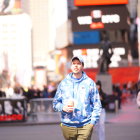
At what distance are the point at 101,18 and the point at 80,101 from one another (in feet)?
177

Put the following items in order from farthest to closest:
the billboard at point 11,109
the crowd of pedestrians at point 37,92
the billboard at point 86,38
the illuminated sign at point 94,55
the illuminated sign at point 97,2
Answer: the billboard at point 86,38
the illuminated sign at point 97,2
the illuminated sign at point 94,55
the crowd of pedestrians at point 37,92
the billboard at point 11,109

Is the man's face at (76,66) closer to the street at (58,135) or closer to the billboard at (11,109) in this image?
the street at (58,135)

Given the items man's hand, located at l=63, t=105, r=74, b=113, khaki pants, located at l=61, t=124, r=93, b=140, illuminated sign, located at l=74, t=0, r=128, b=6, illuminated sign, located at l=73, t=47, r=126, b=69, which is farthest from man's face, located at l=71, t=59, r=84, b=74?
illuminated sign, located at l=74, t=0, r=128, b=6

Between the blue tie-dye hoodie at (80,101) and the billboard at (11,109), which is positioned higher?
the blue tie-dye hoodie at (80,101)

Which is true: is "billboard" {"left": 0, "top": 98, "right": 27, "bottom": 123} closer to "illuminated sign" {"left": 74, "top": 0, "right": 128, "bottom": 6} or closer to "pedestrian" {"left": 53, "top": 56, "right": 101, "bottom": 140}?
"pedestrian" {"left": 53, "top": 56, "right": 101, "bottom": 140}

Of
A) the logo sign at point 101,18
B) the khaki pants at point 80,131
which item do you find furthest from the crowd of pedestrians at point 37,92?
the khaki pants at point 80,131

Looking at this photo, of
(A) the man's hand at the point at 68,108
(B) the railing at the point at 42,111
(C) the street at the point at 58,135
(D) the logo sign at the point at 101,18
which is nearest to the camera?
(A) the man's hand at the point at 68,108

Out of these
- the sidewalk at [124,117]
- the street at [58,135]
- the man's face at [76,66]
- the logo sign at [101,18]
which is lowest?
the sidewalk at [124,117]

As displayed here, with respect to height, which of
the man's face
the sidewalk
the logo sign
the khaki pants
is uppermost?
the logo sign

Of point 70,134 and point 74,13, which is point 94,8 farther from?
point 70,134

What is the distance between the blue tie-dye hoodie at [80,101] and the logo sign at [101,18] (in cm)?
5340

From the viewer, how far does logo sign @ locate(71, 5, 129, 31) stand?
197 ft

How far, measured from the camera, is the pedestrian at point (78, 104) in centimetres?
638

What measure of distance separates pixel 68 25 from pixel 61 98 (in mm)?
92417
